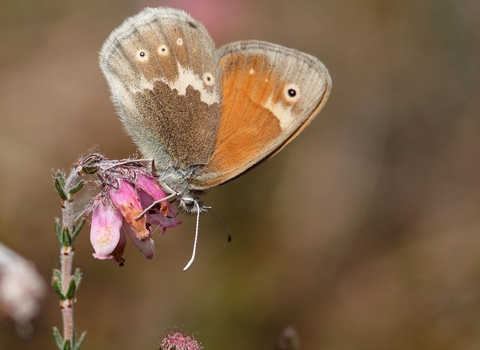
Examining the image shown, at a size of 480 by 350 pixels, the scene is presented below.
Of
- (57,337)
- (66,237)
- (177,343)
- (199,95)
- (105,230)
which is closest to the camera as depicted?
(57,337)

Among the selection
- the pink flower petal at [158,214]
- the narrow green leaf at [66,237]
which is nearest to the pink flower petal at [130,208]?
the pink flower petal at [158,214]

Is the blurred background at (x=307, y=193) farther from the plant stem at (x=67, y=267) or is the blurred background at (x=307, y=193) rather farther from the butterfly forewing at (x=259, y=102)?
the plant stem at (x=67, y=267)

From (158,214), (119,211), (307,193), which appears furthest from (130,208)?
(307,193)

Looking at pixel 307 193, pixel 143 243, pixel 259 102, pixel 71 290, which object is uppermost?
pixel 259 102

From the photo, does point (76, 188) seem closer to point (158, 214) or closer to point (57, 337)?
point (57, 337)

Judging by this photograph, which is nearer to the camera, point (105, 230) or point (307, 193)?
point (105, 230)

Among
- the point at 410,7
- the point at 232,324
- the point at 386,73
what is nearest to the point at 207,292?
the point at 232,324
